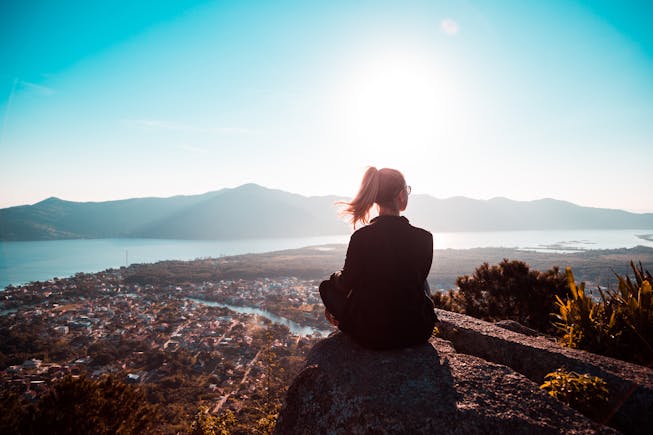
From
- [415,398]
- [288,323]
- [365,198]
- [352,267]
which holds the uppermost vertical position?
[365,198]

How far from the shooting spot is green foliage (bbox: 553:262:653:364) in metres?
3.65

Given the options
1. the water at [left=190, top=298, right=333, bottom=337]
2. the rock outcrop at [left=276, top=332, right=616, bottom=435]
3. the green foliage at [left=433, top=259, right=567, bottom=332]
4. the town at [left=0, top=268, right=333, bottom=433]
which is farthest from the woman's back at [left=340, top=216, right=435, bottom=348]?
the water at [left=190, top=298, right=333, bottom=337]

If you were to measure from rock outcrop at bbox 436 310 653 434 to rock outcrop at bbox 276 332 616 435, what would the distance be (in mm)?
942

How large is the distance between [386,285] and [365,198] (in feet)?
3.24

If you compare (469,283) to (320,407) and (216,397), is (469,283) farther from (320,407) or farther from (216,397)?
(216,397)

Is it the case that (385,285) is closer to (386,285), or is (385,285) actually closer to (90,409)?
(386,285)

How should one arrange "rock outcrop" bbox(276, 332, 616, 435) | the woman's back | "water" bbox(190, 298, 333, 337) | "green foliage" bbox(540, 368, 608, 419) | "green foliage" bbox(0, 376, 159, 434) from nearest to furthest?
"rock outcrop" bbox(276, 332, 616, 435) → "green foliage" bbox(540, 368, 608, 419) → the woman's back → "green foliage" bbox(0, 376, 159, 434) → "water" bbox(190, 298, 333, 337)

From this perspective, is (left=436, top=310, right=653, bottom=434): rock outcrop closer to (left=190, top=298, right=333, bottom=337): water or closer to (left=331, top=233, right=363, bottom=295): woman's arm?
(left=331, top=233, right=363, bottom=295): woman's arm

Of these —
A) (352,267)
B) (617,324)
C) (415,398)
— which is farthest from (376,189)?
(617,324)

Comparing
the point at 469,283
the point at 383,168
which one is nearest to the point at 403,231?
the point at 383,168

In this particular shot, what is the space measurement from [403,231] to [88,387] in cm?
806

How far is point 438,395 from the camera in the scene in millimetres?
2225

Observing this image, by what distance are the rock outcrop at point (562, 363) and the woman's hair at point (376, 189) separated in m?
2.65

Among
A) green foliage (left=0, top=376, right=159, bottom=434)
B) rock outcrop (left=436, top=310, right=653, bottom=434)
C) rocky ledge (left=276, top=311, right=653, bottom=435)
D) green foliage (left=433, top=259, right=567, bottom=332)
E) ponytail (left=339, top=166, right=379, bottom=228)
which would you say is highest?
ponytail (left=339, top=166, right=379, bottom=228)
